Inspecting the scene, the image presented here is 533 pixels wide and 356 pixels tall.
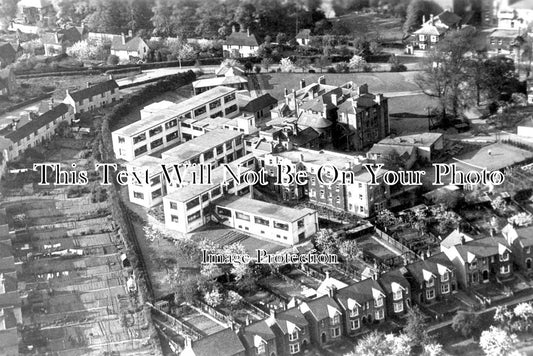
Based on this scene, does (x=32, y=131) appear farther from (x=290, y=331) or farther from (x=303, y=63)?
(x=290, y=331)

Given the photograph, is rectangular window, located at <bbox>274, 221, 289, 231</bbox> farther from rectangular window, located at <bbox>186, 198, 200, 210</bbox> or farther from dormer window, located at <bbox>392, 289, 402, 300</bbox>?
dormer window, located at <bbox>392, 289, 402, 300</bbox>

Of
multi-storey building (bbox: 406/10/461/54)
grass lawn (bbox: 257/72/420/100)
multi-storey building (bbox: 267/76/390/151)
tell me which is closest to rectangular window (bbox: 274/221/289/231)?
multi-storey building (bbox: 267/76/390/151)

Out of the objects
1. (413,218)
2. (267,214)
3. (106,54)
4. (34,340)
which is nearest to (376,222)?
(413,218)

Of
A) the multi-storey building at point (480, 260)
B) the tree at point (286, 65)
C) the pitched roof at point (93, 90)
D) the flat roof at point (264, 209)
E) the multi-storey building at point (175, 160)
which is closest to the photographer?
the multi-storey building at point (480, 260)

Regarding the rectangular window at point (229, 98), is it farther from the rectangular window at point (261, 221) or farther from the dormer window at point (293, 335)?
the dormer window at point (293, 335)

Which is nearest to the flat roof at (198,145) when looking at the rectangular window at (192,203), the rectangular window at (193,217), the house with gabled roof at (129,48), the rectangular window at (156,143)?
the rectangular window at (156,143)

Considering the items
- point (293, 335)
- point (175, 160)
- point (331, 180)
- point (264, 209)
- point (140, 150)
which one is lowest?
point (293, 335)

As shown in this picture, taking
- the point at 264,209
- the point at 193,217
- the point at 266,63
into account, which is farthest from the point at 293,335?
the point at 266,63
